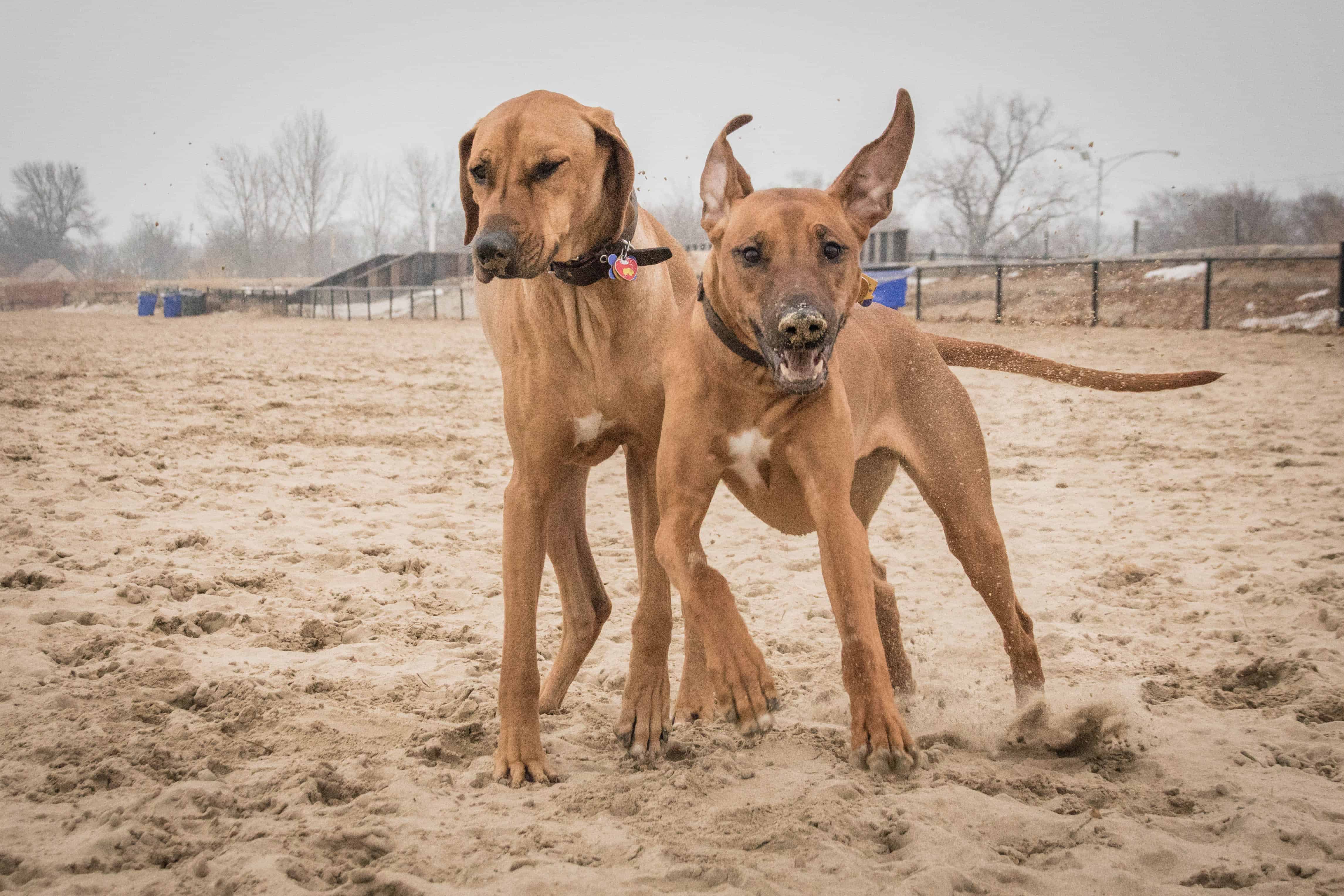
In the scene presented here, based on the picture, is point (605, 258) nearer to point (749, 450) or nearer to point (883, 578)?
point (749, 450)

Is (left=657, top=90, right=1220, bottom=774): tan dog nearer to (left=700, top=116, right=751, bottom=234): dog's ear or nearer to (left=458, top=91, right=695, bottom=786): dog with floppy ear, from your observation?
(left=700, top=116, right=751, bottom=234): dog's ear

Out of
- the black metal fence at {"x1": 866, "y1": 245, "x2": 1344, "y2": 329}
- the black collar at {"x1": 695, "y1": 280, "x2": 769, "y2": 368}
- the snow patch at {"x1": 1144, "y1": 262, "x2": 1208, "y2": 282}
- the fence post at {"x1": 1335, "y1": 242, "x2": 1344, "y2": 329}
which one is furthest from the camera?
the snow patch at {"x1": 1144, "y1": 262, "x2": 1208, "y2": 282}

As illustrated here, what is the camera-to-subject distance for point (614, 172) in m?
3.33

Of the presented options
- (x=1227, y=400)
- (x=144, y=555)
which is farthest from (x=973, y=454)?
(x=1227, y=400)

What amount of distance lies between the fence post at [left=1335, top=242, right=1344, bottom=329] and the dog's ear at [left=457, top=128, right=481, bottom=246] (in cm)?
1625

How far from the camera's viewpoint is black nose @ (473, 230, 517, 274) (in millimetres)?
2814

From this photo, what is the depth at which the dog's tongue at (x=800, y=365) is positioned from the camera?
2.80 metres

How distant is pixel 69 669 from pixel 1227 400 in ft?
32.0

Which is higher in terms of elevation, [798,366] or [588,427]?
[798,366]

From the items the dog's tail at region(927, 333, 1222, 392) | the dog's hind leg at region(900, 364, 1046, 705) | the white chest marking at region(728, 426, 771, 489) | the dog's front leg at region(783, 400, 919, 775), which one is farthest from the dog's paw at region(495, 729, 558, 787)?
the dog's tail at region(927, 333, 1222, 392)

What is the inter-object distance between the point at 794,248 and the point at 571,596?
4.99 ft

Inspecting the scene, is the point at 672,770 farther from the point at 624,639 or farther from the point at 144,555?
the point at 144,555

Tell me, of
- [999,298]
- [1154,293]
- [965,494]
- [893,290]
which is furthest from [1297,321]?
[965,494]

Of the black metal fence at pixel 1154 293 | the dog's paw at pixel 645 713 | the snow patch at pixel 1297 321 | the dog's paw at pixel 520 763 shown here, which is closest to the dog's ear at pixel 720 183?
the dog's paw at pixel 645 713
